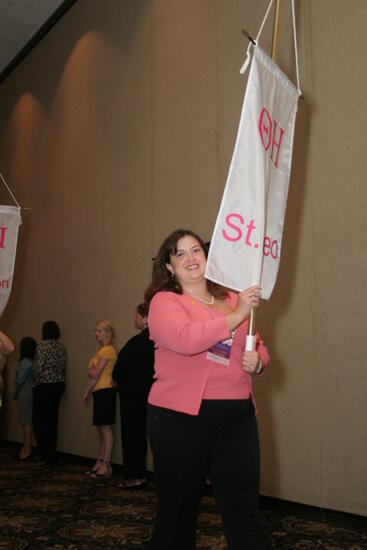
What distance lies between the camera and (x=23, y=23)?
7328mm

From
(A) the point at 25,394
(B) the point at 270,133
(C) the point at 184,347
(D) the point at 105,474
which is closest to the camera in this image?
(C) the point at 184,347

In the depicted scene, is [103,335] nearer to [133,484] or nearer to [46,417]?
[46,417]

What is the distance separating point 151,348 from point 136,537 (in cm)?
145

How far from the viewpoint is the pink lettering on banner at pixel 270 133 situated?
6.15 feet

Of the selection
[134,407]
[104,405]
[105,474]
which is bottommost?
[105,474]

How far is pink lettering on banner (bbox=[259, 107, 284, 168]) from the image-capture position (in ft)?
6.15

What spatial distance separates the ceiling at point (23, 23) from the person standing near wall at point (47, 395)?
4.28 metres

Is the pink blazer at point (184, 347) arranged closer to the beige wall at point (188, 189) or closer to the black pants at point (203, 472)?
the black pants at point (203, 472)

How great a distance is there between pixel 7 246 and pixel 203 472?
289cm

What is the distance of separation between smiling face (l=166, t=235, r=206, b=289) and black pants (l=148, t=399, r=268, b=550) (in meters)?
0.47

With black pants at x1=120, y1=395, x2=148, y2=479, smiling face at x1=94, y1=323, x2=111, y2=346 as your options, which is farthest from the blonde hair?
black pants at x1=120, y1=395, x2=148, y2=479

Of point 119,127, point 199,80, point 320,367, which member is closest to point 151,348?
point 320,367

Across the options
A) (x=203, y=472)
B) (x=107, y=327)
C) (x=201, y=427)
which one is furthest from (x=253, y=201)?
(x=107, y=327)

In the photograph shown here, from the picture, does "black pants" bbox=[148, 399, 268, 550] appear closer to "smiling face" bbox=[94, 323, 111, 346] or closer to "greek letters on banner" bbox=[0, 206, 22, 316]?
"greek letters on banner" bbox=[0, 206, 22, 316]
